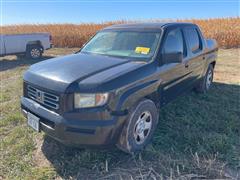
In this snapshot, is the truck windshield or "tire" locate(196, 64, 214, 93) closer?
the truck windshield

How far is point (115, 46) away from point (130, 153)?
Result: 72.2 inches

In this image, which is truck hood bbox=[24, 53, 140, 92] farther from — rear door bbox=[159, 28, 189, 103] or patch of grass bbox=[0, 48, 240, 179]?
patch of grass bbox=[0, 48, 240, 179]

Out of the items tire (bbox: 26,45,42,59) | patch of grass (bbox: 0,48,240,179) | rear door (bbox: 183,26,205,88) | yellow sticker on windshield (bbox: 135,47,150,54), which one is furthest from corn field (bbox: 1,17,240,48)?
yellow sticker on windshield (bbox: 135,47,150,54)

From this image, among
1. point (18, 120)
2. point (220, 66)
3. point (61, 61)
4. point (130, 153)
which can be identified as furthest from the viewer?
point (220, 66)

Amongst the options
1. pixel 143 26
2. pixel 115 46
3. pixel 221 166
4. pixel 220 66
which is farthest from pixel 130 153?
pixel 220 66

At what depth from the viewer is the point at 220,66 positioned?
10227mm

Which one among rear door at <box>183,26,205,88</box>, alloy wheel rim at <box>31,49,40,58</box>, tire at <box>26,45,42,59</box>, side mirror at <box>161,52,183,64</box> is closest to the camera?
side mirror at <box>161,52,183,64</box>

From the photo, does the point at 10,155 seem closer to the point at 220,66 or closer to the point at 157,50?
the point at 157,50

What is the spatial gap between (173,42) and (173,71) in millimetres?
538

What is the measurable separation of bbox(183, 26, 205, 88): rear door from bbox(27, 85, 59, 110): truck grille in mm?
2574

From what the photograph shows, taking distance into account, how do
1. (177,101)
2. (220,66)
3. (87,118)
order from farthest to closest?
(220,66) → (177,101) → (87,118)

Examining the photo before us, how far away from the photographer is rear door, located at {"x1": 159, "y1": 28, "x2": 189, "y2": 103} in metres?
4.03

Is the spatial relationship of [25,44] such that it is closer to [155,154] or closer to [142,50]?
[142,50]

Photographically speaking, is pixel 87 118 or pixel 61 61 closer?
pixel 87 118
